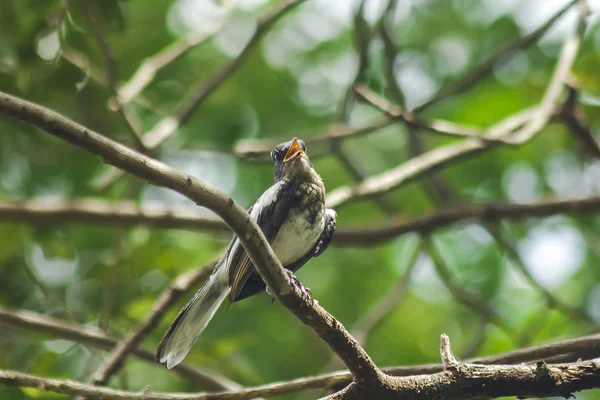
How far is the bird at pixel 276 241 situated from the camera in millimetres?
3406

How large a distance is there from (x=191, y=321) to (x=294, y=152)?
1.14 m

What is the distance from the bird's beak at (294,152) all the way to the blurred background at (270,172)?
4.70 feet

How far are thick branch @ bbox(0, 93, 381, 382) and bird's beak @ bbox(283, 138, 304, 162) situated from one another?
136 centimetres

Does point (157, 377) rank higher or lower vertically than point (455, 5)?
lower

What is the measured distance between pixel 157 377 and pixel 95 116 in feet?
8.37

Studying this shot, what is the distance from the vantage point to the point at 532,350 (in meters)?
3.10

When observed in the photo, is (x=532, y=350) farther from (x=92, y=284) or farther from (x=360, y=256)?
(x=360, y=256)

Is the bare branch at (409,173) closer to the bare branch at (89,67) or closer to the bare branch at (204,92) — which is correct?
the bare branch at (204,92)

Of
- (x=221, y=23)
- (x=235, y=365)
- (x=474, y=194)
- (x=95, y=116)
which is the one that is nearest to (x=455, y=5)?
(x=474, y=194)

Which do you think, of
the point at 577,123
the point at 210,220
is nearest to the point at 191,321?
the point at 210,220

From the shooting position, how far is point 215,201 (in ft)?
7.38

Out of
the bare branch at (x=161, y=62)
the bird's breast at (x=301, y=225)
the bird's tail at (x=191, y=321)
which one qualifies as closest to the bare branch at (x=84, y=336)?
the bird's tail at (x=191, y=321)

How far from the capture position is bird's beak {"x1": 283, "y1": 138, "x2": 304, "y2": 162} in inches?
155

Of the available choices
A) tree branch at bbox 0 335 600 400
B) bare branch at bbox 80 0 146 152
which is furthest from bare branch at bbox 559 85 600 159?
bare branch at bbox 80 0 146 152
